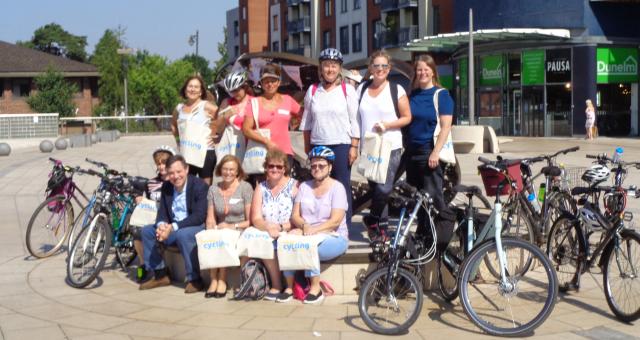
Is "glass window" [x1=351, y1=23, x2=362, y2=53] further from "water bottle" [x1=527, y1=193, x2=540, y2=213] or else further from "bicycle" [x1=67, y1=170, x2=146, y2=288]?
"water bottle" [x1=527, y1=193, x2=540, y2=213]

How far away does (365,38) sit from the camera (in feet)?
189

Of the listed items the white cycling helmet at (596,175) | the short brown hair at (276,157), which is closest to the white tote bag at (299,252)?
the short brown hair at (276,157)

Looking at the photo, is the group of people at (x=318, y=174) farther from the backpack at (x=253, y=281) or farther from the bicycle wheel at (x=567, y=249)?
the bicycle wheel at (x=567, y=249)

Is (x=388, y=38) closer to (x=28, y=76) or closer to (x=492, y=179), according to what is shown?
(x=28, y=76)

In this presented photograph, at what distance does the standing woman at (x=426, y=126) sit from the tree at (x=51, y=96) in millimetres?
45465

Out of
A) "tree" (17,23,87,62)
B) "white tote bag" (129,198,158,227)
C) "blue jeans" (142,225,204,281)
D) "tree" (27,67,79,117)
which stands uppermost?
"tree" (17,23,87,62)

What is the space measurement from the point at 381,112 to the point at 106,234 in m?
2.76

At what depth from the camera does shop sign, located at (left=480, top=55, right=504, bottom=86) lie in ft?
129

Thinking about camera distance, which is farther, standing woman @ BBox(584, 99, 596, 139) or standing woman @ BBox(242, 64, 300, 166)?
standing woman @ BBox(584, 99, 596, 139)

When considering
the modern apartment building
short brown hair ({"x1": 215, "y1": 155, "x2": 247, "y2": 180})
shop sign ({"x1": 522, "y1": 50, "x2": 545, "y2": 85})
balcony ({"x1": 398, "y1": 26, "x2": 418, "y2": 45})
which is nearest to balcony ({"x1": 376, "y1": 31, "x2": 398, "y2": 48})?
balcony ({"x1": 398, "y1": 26, "x2": 418, "y2": 45})

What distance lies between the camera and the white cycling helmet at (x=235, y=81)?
791 cm

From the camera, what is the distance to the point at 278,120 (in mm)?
7742

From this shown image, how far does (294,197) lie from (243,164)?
0.98m

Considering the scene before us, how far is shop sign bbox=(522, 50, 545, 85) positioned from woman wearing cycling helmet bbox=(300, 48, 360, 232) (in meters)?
31.6
